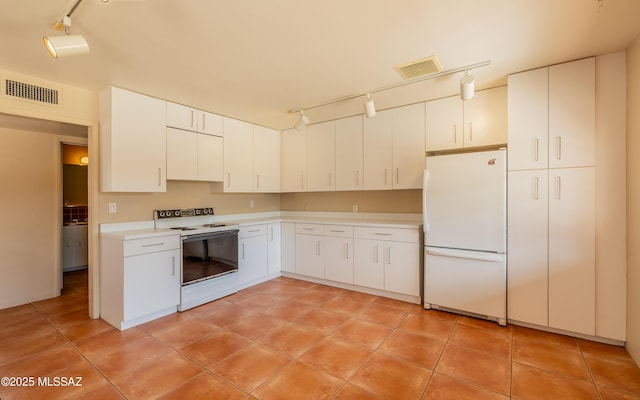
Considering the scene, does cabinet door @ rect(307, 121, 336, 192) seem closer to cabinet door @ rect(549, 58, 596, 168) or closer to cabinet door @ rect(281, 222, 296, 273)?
cabinet door @ rect(281, 222, 296, 273)

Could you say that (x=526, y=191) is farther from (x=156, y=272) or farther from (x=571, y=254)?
(x=156, y=272)

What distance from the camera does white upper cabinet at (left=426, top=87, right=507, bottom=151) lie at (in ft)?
10.2

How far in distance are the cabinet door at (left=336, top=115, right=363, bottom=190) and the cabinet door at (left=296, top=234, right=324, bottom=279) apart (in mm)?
865

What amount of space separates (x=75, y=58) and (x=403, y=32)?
2.61 metres

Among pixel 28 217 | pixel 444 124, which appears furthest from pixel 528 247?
pixel 28 217

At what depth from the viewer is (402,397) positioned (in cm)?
185

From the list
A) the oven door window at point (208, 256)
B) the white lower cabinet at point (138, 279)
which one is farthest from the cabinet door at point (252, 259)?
the white lower cabinet at point (138, 279)

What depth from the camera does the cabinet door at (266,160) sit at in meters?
4.52

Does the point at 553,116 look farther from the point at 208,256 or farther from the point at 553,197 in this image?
the point at 208,256

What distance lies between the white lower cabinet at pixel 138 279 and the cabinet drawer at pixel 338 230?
75.0 inches

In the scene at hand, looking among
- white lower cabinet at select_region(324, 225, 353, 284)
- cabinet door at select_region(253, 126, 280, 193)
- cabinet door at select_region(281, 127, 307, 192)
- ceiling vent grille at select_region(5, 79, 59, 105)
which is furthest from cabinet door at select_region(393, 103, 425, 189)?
ceiling vent grille at select_region(5, 79, 59, 105)

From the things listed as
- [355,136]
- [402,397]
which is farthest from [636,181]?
[355,136]

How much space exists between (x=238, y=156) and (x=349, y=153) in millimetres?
1613

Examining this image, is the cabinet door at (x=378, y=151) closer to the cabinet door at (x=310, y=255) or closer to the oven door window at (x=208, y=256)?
the cabinet door at (x=310, y=255)
